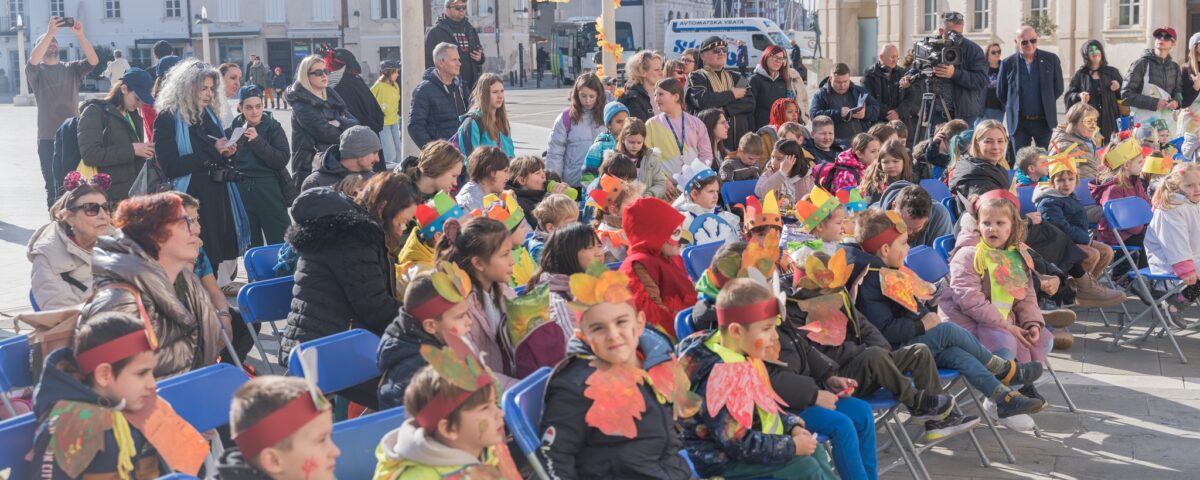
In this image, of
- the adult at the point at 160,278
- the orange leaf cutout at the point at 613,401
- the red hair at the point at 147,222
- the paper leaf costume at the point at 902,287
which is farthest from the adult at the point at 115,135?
the orange leaf cutout at the point at 613,401

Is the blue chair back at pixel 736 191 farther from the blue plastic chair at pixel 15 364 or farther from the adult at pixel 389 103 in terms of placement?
A: the adult at pixel 389 103

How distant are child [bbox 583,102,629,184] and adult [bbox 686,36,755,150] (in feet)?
4.97

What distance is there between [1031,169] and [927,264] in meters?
2.74

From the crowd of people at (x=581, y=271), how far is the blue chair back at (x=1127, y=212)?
0.11 m

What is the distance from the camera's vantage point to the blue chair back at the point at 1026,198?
852 cm

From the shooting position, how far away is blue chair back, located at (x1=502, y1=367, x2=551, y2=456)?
385cm

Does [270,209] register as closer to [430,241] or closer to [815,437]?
[430,241]

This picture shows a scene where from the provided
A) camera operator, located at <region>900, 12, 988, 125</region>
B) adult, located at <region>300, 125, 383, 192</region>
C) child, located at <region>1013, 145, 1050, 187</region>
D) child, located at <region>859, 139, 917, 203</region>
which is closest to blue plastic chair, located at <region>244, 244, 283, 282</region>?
adult, located at <region>300, 125, 383, 192</region>

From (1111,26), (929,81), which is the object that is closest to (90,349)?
(929,81)

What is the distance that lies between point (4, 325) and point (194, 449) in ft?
16.2

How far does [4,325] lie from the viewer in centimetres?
812

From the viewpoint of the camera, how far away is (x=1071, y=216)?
26.8ft

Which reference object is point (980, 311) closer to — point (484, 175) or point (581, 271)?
point (581, 271)

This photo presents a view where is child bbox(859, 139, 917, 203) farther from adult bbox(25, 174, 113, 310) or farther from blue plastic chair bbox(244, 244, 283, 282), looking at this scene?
adult bbox(25, 174, 113, 310)
